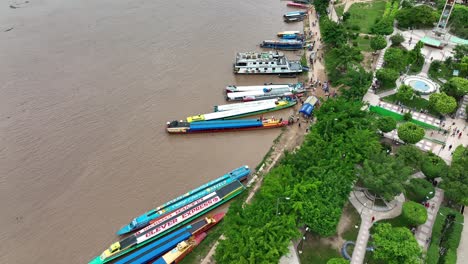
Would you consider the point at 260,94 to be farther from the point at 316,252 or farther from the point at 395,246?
the point at 395,246

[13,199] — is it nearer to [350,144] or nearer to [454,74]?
[350,144]

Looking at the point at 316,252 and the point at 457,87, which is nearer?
the point at 316,252

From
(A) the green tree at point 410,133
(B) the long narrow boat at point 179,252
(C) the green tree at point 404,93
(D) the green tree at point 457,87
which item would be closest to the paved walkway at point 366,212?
(A) the green tree at point 410,133

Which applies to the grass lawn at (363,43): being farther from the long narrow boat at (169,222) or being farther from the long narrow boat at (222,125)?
the long narrow boat at (169,222)

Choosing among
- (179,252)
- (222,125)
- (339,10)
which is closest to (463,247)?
(179,252)

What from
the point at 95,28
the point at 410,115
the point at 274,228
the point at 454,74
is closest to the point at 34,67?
the point at 95,28
